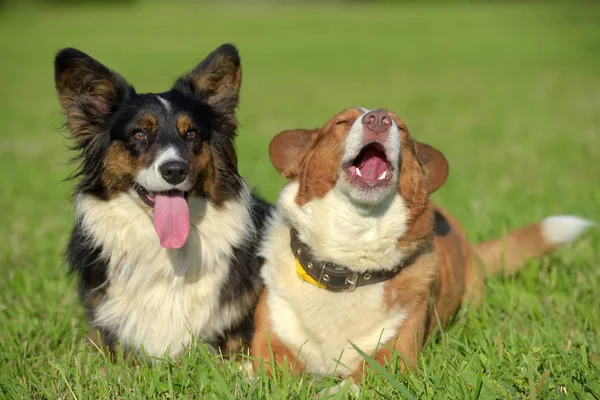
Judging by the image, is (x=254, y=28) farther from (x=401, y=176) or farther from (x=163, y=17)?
(x=401, y=176)

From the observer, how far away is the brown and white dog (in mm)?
3459

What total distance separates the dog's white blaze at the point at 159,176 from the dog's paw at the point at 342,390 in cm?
137

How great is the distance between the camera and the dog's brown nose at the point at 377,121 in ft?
11.3

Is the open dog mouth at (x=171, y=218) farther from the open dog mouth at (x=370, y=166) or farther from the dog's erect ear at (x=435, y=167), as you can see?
the dog's erect ear at (x=435, y=167)

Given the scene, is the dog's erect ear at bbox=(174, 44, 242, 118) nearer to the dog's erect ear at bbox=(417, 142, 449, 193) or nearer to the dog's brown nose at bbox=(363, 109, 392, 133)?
the dog's brown nose at bbox=(363, 109, 392, 133)

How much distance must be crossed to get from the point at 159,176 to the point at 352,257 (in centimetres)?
117

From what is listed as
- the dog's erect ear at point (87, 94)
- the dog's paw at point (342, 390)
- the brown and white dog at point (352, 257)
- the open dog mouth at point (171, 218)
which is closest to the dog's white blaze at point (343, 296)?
the brown and white dog at point (352, 257)

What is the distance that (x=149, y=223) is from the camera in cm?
380

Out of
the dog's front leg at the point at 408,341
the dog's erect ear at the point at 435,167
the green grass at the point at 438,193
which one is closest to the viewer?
the green grass at the point at 438,193

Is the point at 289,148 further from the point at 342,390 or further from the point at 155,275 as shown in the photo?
the point at 342,390

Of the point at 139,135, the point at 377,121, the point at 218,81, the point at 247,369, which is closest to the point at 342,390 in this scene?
the point at 247,369

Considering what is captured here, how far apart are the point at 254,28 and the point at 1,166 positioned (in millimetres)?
27107

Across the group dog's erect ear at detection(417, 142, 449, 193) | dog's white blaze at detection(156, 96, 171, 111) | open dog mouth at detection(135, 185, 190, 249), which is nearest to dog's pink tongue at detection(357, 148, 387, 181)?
dog's erect ear at detection(417, 142, 449, 193)

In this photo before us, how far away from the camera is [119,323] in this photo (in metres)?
3.77
